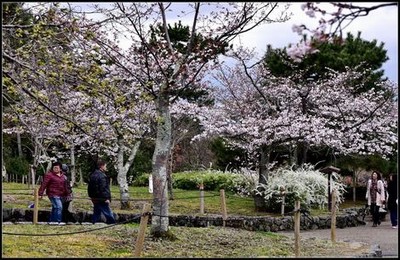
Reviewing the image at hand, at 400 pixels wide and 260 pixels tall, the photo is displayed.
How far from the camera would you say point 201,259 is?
836 cm

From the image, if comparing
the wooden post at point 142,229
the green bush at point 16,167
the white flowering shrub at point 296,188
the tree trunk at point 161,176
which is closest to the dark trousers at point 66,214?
the tree trunk at point 161,176

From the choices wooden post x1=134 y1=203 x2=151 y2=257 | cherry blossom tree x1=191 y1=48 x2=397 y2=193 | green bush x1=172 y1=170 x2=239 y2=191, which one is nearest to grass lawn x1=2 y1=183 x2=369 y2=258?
wooden post x1=134 y1=203 x2=151 y2=257

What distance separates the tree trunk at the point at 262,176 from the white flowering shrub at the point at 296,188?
0.55 feet

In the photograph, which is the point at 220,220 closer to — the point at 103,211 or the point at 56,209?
the point at 103,211

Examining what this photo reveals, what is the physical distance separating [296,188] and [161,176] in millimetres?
7887

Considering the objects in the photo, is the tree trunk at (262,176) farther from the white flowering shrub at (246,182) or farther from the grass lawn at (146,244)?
the grass lawn at (146,244)

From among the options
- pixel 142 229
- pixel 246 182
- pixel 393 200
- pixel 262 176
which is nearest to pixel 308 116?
pixel 262 176

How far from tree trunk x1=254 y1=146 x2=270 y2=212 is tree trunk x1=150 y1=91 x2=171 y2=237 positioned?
26.7 ft

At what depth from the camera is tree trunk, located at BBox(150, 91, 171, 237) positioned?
10.6 meters

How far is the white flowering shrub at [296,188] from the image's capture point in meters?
17.6

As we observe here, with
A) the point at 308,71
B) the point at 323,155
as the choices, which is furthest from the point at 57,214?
the point at 323,155

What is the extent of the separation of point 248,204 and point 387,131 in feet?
17.3

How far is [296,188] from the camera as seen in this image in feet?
57.9

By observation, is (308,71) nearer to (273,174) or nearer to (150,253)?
(273,174)
